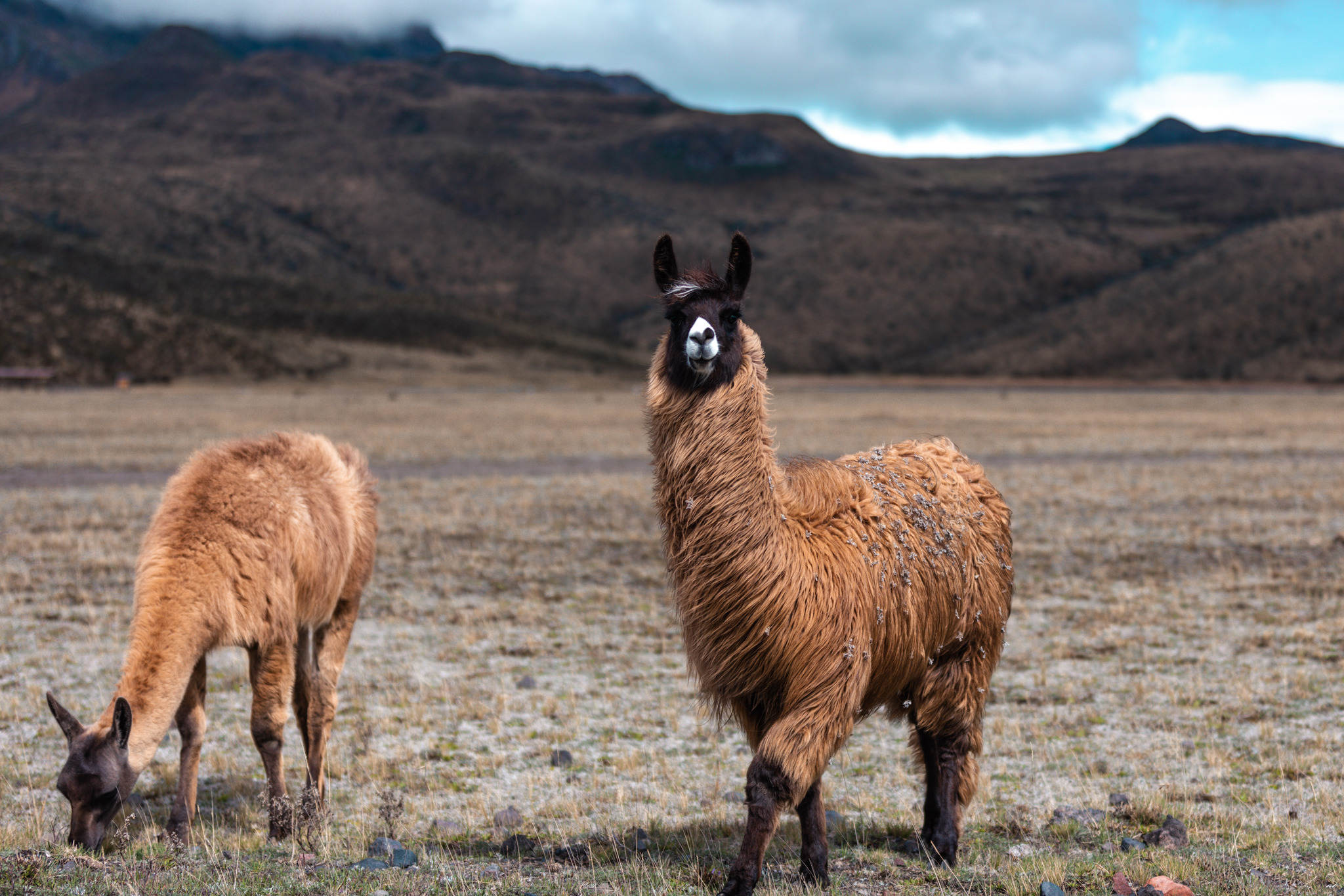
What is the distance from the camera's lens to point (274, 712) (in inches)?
212

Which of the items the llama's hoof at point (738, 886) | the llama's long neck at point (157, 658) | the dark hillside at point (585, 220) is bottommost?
the llama's hoof at point (738, 886)

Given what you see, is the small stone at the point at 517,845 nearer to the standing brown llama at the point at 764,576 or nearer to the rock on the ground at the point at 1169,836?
the standing brown llama at the point at 764,576

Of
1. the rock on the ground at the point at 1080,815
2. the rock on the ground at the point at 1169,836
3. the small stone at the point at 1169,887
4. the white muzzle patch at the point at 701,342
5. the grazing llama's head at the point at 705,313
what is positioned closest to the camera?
the small stone at the point at 1169,887

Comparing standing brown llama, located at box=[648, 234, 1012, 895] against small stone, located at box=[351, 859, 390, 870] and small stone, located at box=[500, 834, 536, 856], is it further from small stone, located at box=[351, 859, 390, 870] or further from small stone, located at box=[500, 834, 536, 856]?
small stone, located at box=[351, 859, 390, 870]

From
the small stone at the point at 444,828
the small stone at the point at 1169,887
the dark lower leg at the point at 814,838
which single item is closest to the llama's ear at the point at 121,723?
the small stone at the point at 444,828

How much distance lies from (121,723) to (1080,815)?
14.9ft

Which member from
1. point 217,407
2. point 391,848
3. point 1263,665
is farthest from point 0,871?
point 217,407

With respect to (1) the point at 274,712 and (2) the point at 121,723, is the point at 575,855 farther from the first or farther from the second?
(2) the point at 121,723

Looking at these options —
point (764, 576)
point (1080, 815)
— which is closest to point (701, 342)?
point (764, 576)

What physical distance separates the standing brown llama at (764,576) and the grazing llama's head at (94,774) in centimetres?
245

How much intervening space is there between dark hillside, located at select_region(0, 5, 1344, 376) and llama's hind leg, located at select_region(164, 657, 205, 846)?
258 ft

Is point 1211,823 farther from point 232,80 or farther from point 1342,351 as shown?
point 232,80

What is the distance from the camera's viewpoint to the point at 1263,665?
8.55 metres

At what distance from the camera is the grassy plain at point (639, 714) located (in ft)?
15.5
